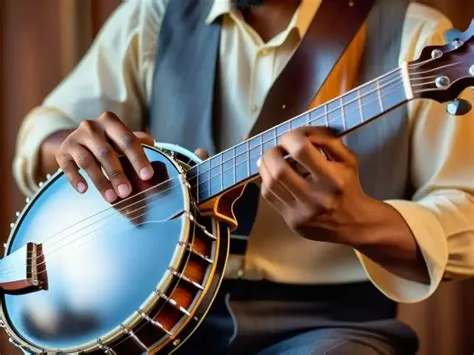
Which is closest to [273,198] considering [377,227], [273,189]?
[273,189]

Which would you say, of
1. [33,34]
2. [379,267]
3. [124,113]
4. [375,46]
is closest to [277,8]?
[375,46]

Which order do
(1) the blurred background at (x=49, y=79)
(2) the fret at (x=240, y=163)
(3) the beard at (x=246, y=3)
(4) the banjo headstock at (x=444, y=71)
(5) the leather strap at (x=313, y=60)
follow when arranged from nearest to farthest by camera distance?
(4) the banjo headstock at (x=444, y=71) < (2) the fret at (x=240, y=163) < (5) the leather strap at (x=313, y=60) < (3) the beard at (x=246, y=3) < (1) the blurred background at (x=49, y=79)

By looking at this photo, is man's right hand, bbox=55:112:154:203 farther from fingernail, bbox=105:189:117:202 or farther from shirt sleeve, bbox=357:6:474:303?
shirt sleeve, bbox=357:6:474:303

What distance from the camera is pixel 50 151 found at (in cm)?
110

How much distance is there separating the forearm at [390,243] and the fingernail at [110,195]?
264 millimetres

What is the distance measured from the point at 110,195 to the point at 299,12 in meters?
0.36

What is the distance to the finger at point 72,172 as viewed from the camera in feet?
3.03

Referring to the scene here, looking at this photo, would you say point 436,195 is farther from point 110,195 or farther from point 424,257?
point 110,195

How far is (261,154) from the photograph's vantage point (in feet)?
2.69

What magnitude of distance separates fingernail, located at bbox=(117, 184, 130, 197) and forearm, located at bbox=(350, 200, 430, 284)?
0.81ft

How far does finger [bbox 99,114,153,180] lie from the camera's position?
880 millimetres

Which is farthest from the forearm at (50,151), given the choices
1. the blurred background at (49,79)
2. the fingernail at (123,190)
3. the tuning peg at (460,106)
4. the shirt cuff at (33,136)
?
the tuning peg at (460,106)

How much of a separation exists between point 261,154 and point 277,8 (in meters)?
0.33

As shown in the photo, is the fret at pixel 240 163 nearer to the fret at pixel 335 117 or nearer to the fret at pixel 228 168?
the fret at pixel 228 168
